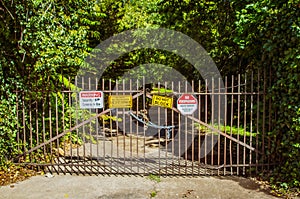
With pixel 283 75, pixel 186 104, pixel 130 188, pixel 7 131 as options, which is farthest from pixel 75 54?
pixel 283 75

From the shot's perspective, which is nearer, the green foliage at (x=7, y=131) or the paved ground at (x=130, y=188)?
the paved ground at (x=130, y=188)

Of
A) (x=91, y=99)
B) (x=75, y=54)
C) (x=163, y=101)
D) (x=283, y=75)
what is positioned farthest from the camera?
(x=75, y=54)

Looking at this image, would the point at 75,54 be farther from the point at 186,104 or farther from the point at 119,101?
the point at 186,104

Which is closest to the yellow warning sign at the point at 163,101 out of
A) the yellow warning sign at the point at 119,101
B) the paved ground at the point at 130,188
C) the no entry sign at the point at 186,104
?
the no entry sign at the point at 186,104

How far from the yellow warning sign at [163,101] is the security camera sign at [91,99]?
113 centimetres

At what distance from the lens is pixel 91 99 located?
17.5ft

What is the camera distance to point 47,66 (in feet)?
17.7

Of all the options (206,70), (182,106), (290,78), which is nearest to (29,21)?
(182,106)

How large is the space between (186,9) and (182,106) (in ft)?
19.5

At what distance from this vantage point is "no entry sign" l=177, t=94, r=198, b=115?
5281mm

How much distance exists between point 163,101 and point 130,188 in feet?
5.89

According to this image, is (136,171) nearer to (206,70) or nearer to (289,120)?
(289,120)

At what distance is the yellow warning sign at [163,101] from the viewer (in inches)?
204

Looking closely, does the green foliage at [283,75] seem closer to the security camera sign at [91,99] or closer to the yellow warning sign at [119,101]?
the yellow warning sign at [119,101]
